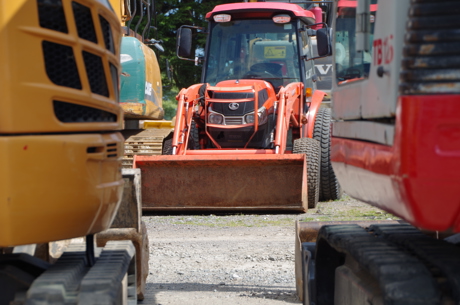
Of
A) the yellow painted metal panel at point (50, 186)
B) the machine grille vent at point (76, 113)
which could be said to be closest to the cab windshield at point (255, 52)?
the machine grille vent at point (76, 113)

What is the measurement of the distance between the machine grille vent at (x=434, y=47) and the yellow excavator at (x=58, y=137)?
115 cm

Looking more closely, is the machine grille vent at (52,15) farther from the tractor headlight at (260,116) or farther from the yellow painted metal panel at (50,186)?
the tractor headlight at (260,116)

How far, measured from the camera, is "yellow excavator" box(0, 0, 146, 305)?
232cm

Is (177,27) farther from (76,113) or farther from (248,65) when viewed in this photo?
(76,113)

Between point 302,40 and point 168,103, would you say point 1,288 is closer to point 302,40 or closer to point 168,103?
point 302,40

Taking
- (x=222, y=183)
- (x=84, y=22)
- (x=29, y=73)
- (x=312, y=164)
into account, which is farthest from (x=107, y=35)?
(x=312, y=164)

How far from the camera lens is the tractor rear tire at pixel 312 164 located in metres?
9.43

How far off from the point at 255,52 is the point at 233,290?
220 inches

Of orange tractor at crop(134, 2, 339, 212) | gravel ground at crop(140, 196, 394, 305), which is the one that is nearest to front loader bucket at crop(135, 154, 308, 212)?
orange tractor at crop(134, 2, 339, 212)

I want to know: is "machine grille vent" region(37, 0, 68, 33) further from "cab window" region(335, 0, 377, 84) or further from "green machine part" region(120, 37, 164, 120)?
"green machine part" region(120, 37, 164, 120)

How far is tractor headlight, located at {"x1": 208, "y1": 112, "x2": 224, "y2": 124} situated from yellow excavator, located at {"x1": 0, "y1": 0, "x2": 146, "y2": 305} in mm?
7058

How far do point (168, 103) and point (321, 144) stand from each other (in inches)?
632

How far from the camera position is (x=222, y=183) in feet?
30.0

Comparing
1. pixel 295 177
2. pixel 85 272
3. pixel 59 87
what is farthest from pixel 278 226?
pixel 59 87
